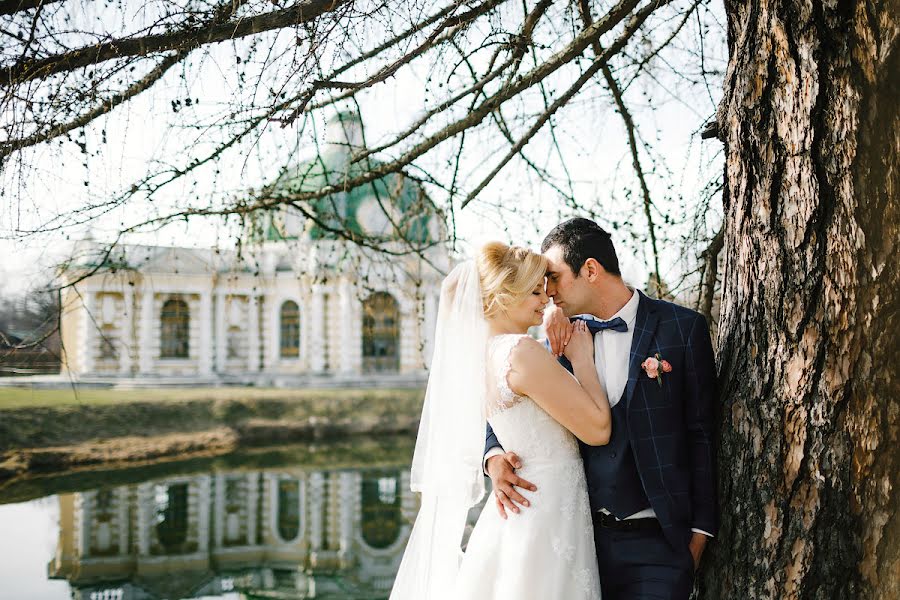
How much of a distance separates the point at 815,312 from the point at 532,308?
39.9 inches

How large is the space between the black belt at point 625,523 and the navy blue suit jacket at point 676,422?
91mm

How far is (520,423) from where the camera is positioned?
2.76 m

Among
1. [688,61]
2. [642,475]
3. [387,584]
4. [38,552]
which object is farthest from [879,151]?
[38,552]

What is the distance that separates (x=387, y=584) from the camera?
32.5 feet

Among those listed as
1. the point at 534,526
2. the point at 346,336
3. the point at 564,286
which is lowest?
the point at 534,526

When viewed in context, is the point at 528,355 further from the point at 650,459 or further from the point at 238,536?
the point at 238,536

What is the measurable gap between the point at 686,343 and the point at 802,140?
0.74 meters

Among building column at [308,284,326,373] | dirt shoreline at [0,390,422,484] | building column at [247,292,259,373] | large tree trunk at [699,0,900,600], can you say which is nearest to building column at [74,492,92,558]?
dirt shoreline at [0,390,422,484]

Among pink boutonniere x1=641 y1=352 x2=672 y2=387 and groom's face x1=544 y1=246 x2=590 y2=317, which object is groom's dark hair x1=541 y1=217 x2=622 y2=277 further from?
pink boutonniere x1=641 y1=352 x2=672 y2=387

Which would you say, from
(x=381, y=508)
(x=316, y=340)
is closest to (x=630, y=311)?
(x=381, y=508)

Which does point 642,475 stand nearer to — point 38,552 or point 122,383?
point 38,552

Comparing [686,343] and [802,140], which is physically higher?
[802,140]

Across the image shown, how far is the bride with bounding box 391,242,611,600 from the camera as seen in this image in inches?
102

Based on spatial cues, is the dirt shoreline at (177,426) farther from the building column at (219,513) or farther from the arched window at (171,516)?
the building column at (219,513)
